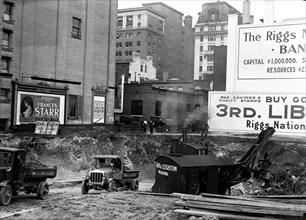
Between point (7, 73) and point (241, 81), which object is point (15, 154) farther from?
point (7, 73)

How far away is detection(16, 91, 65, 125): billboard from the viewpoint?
35.5 meters

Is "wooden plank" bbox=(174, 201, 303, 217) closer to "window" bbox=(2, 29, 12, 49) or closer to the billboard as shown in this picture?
the billboard

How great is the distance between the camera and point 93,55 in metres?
44.9

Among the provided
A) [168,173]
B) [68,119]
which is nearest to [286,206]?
[168,173]

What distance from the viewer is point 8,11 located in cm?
3500

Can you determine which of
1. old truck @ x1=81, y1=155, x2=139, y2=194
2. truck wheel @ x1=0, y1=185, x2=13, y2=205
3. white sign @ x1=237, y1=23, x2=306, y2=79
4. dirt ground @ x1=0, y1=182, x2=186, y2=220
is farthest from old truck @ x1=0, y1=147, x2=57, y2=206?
white sign @ x1=237, y1=23, x2=306, y2=79

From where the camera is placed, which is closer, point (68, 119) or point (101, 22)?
point (68, 119)

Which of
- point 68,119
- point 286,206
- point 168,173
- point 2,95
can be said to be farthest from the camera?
point 68,119

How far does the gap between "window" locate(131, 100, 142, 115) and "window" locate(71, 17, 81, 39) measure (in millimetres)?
13809

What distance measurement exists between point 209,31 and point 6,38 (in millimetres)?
30387

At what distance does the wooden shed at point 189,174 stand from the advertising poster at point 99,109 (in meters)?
27.5

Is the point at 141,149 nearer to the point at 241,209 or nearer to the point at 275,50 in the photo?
the point at 275,50

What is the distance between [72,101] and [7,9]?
1101cm

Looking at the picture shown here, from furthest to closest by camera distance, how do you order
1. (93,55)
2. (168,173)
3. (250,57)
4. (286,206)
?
(93,55)
(250,57)
(168,173)
(286,206)
